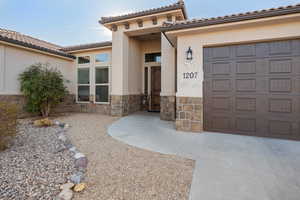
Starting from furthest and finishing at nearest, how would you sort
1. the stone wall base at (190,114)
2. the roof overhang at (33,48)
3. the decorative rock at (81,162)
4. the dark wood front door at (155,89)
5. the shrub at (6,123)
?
the dark wood front door at (155,89) → the roof overhang at (33,48) → the stone wall base at (190,114) → the shrub at (6,123) → the decorative rock at (81,162)

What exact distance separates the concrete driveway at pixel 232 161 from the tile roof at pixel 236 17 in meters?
3.03

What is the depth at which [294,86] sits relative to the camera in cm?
350

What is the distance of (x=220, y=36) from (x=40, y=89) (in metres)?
6.99

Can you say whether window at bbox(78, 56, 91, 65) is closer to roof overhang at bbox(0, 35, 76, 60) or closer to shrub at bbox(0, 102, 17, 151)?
roof overhang at bbox(0, 35, 76, 60)

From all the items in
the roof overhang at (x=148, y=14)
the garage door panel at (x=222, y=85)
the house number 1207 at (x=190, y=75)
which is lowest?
the garage door panel at (x=222, y=85)

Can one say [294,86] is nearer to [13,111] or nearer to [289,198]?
[289,198]

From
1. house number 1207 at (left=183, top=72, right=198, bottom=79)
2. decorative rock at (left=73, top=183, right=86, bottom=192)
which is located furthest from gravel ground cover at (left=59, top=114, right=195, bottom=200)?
house number 1207 at (left=183, top=72, right=198, bottom=79)

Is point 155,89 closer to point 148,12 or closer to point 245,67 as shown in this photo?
point 148,12

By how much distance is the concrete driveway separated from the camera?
1789 mm

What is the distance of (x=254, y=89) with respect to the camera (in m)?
3.83

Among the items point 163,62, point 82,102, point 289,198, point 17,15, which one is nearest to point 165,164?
point 289,198

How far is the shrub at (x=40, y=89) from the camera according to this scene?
19.4 feet

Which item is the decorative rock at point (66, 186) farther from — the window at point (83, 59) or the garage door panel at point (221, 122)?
the window at point (83, 59)

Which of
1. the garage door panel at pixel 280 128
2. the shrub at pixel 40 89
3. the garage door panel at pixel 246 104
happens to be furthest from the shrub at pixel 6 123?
the garage door panel at pixel 280 128
